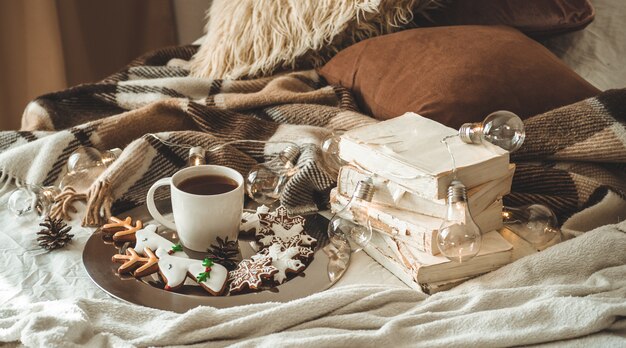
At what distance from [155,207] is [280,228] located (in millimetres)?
148

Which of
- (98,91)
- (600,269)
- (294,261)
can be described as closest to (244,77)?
(98,91)

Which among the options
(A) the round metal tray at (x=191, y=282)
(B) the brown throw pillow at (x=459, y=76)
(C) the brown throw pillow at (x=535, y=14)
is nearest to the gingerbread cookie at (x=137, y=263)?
(A) the round metal tray at (x=191, y=282)

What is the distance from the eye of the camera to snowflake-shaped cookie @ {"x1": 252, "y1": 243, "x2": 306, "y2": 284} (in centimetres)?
75

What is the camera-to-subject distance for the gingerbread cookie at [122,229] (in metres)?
0.82

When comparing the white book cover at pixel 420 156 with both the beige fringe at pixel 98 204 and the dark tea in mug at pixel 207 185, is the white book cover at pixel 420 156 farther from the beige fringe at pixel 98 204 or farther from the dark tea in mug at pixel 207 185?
the beige fringe at pixel 98 204

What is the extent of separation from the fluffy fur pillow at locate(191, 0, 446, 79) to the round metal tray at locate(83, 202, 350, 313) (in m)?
0.59

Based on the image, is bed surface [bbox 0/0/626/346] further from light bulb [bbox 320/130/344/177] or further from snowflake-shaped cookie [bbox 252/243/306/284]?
light bulb [bbox 320/130/344/177]

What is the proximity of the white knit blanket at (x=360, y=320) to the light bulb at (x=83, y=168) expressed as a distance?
330 millimetres

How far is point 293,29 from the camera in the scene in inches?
53.0

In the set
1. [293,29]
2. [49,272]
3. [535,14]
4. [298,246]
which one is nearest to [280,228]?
[298,246]

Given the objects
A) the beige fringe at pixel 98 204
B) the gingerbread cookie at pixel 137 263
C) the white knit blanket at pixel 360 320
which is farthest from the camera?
the beige fringe at pixel 98 204

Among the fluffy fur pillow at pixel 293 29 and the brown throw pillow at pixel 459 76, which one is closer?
Answer: the brown throw pillow at pixel 459 76

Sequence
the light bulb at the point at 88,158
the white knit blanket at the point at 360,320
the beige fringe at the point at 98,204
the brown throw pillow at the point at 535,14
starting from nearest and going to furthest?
the white knit blanket at the point at 360,320, the beige fringe at the point at 98,204, the light bulb at the point at 88,158, the brown throw pillow at the point at 535,14

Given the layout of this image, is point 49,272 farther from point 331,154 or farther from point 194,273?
point 331,154
